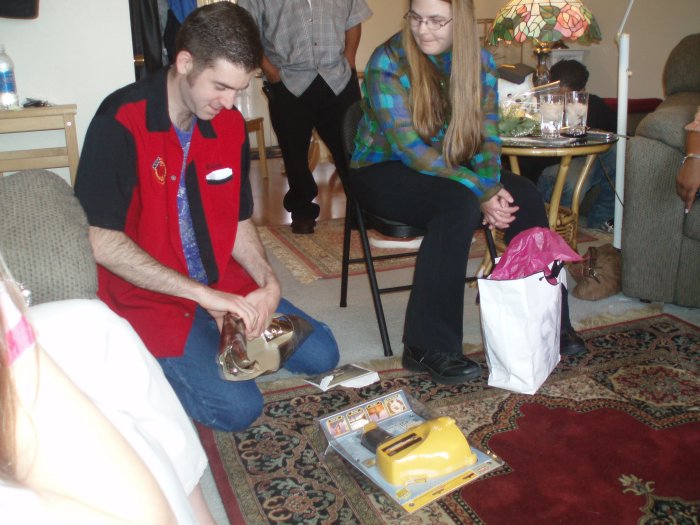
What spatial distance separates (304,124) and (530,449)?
229cm

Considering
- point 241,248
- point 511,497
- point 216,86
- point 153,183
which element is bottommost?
point 511,497

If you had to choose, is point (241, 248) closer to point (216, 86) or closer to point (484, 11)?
point (216, 86)

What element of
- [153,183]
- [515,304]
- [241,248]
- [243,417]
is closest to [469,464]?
[515,304]

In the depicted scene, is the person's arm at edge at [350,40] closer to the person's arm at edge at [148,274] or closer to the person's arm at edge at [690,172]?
the person's arm at edge at [690,172]

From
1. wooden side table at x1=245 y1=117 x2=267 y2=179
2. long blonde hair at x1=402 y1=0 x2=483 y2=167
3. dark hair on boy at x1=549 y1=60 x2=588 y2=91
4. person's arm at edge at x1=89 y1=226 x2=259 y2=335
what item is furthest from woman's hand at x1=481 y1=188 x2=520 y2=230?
wooden side table at x1=245 y1=117 x2=267 y2=179

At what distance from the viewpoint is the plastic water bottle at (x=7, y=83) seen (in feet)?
7.58

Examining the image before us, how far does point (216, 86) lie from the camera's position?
143cm

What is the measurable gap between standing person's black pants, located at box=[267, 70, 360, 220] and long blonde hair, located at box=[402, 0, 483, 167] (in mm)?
1397

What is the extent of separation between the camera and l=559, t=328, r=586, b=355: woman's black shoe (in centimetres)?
195

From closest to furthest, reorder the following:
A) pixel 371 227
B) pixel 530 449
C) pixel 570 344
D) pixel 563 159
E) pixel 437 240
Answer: pixel 530 449, pixel 437 240, pixel 570 344, pixel 371 227, pixel 563 159

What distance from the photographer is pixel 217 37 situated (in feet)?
4.59

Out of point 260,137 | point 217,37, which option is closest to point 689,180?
point 217,37

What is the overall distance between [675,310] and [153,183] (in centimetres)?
174

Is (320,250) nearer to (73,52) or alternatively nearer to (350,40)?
(350,40)
